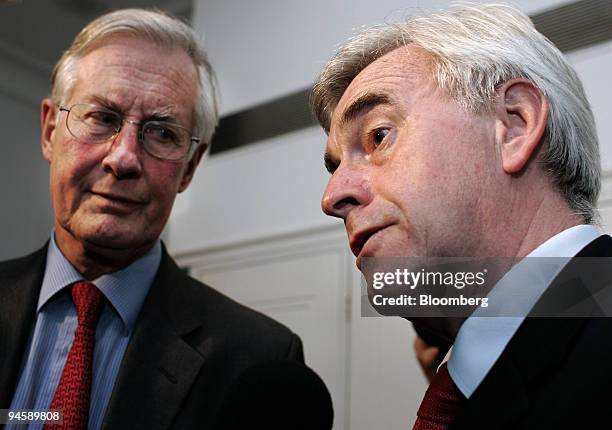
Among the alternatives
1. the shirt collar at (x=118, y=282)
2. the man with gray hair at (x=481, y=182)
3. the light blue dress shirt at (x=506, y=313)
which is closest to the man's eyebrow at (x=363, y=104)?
the man with gray hair at (x=481, y=182)

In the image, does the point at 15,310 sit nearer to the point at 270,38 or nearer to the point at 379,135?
the point at 379,135

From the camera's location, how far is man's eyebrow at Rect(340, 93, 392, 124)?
1192 millimetres

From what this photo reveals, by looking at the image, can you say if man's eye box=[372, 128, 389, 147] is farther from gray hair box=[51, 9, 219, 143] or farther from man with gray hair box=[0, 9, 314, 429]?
gray hair box=[51, 9, 219, 143]

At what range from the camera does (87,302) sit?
5.23ft

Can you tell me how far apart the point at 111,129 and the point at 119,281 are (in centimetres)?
35

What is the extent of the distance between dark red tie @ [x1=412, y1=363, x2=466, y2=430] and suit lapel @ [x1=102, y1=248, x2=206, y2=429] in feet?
2.06

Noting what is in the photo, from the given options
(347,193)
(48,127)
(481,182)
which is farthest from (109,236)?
(481,182)

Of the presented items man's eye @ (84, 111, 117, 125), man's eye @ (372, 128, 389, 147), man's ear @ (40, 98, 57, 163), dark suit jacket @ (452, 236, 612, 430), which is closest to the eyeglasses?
man's eye @ (84, 111, 117, 125)

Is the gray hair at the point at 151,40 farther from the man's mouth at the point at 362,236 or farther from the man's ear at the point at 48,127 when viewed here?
the man's mouth at the point at 362,236

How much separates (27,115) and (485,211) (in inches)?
120

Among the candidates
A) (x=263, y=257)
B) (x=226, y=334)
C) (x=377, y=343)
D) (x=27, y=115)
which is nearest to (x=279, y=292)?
A: (x=263, y=257)

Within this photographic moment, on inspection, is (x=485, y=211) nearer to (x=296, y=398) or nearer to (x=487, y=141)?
(x=487, y=141)

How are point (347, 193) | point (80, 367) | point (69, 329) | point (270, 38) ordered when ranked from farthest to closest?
1. point (270, 38)
2. point (69, 329)
3. point (80, 367)
4. point (347, 193)

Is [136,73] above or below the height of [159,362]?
above
